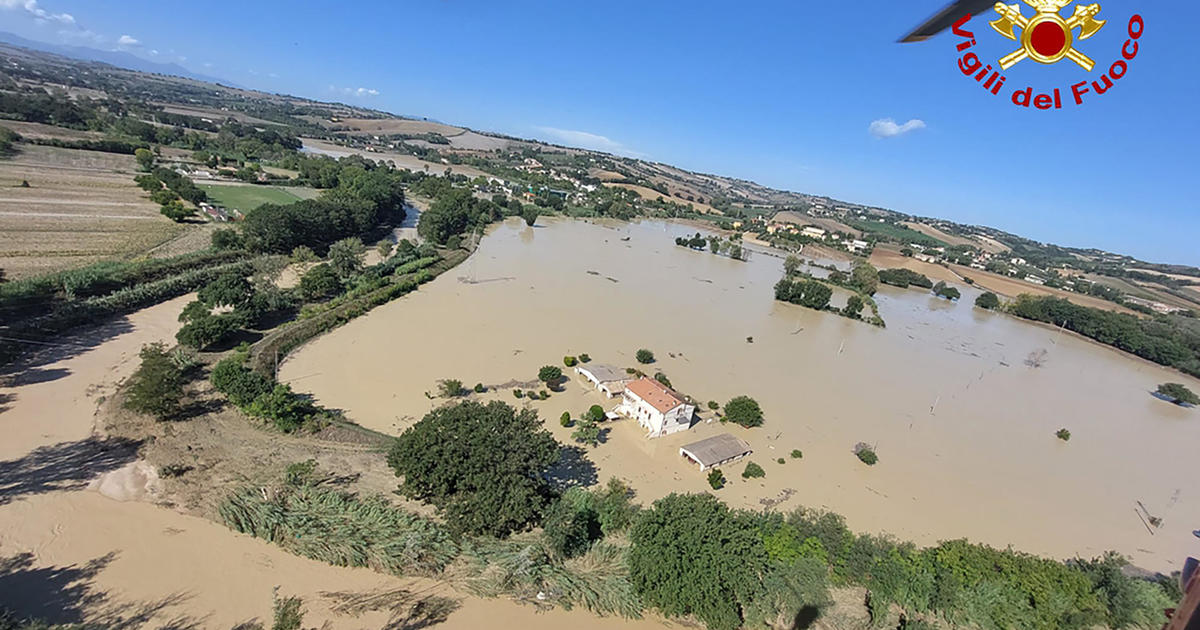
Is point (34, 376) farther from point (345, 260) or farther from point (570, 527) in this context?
point (570, 527)

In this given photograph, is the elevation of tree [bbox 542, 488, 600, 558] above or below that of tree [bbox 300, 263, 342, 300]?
below

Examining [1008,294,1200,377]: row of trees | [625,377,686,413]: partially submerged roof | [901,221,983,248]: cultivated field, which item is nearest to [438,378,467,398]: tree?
[625,377,686,413]: partially submerged roof

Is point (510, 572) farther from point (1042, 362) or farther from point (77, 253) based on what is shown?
point (1042, 362)

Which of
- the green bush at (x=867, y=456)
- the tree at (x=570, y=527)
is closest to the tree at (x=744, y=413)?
the green bush at (x=867, y=456)

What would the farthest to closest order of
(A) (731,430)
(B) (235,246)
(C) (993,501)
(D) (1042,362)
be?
(D) (1042,362)
(B) (235,246)
(A) (731,430)
(C) (993,501)

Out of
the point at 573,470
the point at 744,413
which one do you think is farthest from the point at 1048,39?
the point at 744,413

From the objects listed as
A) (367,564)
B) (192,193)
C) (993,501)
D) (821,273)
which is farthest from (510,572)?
(821,273)

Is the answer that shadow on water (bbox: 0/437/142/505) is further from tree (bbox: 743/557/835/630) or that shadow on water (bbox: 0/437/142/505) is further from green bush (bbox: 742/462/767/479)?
green bush (bbox: 742/462/767/479)
